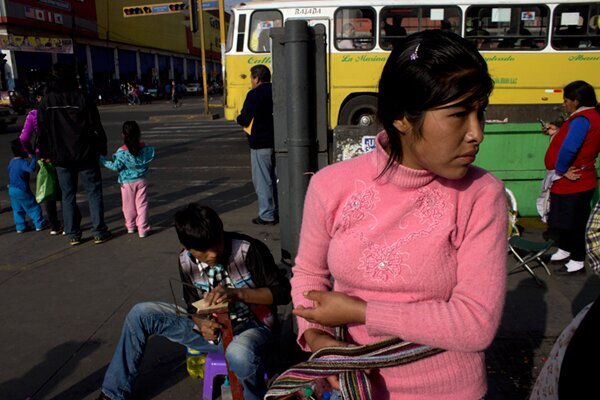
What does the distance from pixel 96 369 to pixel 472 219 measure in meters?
3.00

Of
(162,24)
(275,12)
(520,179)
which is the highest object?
(162,24)

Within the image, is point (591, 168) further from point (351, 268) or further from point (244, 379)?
point (351, 268)

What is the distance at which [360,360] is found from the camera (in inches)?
54.4

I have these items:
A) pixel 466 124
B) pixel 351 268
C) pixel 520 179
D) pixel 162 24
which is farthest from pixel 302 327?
pixel 162 24

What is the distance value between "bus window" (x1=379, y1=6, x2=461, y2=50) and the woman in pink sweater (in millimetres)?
10794

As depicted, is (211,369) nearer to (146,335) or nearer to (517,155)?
(146,335)

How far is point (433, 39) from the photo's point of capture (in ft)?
4.11

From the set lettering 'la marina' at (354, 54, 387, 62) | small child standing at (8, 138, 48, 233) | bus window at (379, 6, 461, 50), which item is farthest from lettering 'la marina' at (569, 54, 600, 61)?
small child standing at (8, 138, 48, 233)

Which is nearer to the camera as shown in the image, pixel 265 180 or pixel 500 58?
pixel 265 180

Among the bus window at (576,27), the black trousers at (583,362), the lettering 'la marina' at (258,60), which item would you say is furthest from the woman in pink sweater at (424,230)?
the bus window at (576,27)

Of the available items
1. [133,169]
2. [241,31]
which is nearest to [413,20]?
[241,31]

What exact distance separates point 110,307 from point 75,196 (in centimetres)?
208

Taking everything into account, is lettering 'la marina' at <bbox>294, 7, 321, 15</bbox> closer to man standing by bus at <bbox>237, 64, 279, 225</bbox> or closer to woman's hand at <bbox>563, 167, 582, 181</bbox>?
man standing by bus at <bbox>237, 64, 279, 225</bbox>

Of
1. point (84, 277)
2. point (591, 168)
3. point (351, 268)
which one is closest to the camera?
point (351, 268)
